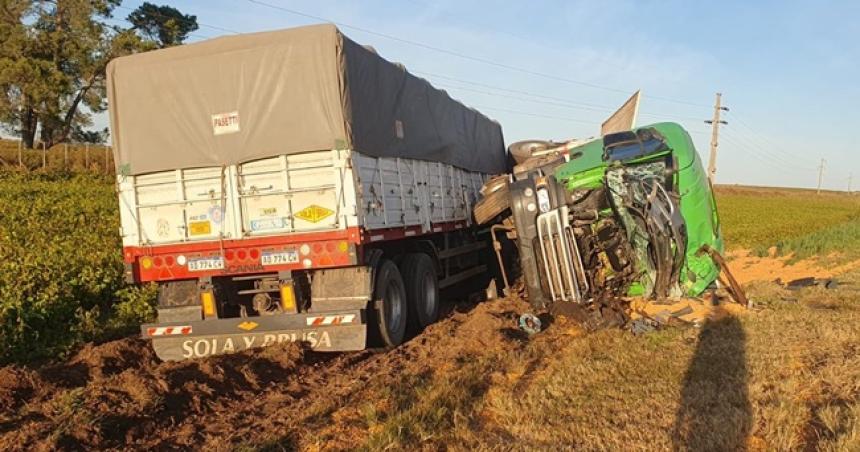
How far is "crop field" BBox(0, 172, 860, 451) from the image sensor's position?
3.97m

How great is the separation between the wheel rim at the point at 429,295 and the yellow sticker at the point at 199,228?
2.97m

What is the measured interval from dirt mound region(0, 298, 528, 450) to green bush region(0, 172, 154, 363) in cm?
113

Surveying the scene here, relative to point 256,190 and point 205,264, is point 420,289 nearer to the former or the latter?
point 256,190

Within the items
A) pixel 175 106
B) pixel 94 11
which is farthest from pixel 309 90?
pixel 94 11

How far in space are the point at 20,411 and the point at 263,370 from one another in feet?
6.56

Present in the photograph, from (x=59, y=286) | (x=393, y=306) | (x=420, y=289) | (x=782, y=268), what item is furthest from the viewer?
(x=782, y=268)

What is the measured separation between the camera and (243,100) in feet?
22.1

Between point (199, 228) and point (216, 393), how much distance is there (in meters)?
1.88

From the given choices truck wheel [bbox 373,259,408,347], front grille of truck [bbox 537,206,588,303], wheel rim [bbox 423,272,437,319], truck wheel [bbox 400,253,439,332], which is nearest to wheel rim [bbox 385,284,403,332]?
Result: truck wheel [bbox 373,259,408,347]

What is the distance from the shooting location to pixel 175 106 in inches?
271

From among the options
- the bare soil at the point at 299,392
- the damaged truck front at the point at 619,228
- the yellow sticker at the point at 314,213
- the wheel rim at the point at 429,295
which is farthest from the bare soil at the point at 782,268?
the yellow sticker at the point at 314,213

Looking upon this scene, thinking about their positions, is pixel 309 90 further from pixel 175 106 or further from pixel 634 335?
pixel 634 335

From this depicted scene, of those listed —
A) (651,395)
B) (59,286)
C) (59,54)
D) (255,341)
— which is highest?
(59,54)

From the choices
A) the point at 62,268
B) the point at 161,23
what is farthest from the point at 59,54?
the point at 62,268
